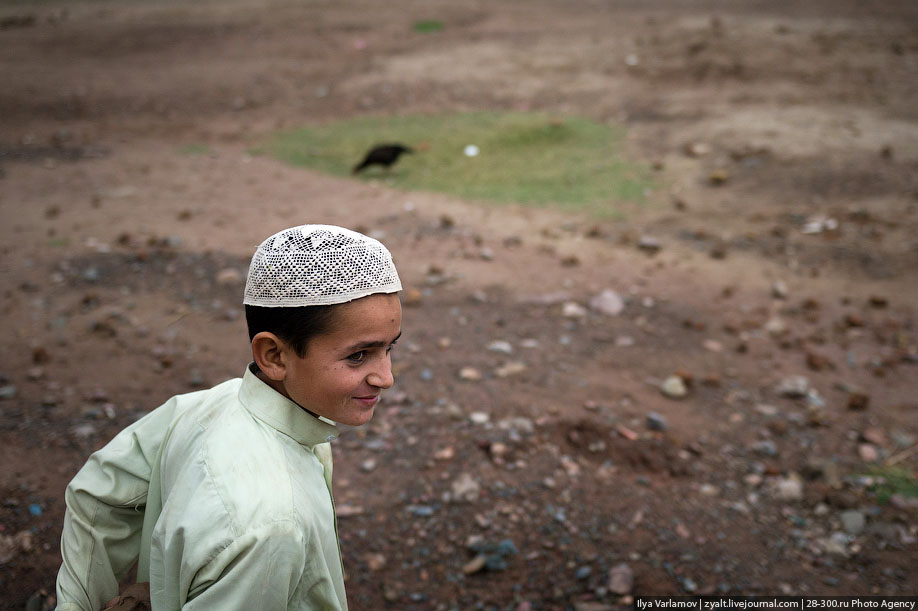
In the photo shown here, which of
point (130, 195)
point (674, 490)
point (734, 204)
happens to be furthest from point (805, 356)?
point (130, 195)

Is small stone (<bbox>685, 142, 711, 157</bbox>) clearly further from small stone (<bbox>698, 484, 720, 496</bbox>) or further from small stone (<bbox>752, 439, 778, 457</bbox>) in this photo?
small stone (<bbox>698, 484, 720, 496</bbox>)

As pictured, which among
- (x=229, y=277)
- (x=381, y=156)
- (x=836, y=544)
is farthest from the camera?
(x=381, y=156)

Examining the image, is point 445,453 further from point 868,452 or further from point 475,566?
Answer: point 868,452

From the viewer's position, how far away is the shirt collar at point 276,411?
1.36m

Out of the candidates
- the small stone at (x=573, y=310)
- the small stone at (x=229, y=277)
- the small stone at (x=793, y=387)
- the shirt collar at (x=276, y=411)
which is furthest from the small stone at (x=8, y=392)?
the small stone at (x=793, y=387)

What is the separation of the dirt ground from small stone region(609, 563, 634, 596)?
0.01 m

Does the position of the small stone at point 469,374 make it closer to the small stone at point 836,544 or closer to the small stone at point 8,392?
the small stone at point 836,544

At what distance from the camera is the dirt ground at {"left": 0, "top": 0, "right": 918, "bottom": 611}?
2.78 meters

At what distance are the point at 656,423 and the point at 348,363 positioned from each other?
97.1 inches

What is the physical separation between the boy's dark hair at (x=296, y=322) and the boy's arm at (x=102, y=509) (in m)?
0.40

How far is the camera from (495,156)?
789 cm

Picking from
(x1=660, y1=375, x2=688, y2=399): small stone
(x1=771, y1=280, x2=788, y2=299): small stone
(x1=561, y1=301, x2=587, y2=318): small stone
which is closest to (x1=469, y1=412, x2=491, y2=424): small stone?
(x1=660, y1=375, x2=688, y2=399): small stone

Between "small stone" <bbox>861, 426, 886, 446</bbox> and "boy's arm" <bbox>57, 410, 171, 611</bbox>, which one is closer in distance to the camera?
"boy's arm" <bbox>57, 410, 171, 611</bbox>

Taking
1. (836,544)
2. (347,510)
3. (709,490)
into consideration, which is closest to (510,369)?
(709,490)
